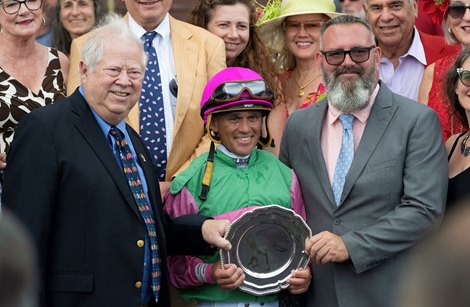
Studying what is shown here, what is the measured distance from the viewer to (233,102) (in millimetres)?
4312

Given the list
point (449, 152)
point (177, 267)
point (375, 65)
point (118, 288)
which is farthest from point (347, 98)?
point (118, 288)

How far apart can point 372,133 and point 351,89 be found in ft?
0.87

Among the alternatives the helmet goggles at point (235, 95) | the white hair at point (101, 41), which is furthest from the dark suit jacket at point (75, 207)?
the helmet goggles at point (235, 95)

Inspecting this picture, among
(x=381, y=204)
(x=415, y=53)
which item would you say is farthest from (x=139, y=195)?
(x=415, y=53)

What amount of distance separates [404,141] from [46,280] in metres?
1.89

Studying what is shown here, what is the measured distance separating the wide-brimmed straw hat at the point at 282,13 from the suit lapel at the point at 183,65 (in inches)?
37.5

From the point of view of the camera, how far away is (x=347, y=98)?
4418 mm

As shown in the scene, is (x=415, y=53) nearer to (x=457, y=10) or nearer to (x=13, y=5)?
(x=457, y=10)

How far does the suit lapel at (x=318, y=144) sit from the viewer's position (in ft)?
14.3

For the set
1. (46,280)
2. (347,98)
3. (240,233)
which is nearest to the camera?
(46,280)

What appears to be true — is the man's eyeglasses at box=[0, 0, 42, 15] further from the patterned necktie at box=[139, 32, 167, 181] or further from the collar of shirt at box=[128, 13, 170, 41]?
the patterned necktie at box=[139, 32, 167, 181]

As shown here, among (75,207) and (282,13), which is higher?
(282,13)

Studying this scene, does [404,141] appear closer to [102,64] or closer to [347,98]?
[347,98]

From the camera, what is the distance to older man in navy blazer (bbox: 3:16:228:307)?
3566 millimetres
